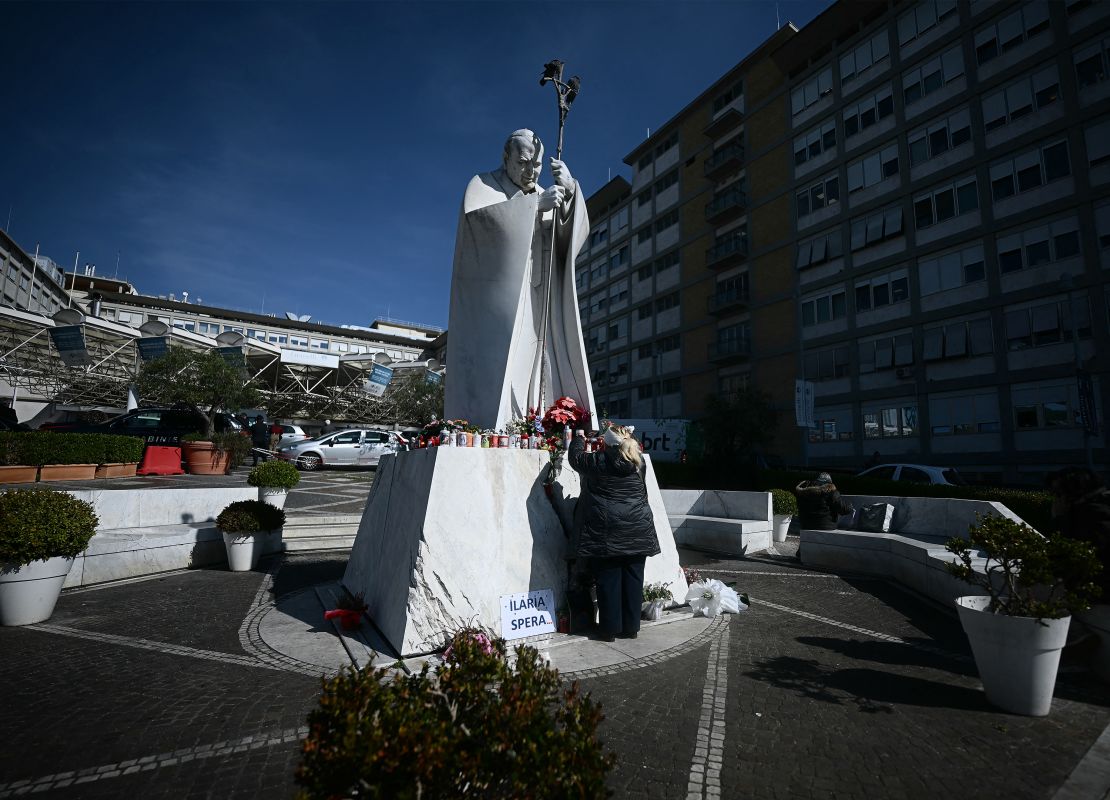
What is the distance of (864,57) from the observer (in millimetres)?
28078

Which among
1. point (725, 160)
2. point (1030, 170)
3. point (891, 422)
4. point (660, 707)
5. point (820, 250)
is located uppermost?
point (725, 160)

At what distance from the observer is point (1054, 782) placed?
110 inches

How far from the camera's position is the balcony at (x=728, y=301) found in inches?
1297

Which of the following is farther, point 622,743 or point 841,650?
point 841,650

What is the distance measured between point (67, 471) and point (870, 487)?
21.0m

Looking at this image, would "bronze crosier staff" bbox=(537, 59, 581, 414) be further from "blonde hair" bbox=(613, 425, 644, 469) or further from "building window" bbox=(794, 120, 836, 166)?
"building window" bbox=(794, 120, 836, 166)

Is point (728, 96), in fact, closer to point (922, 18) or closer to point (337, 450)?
point (922, 18)

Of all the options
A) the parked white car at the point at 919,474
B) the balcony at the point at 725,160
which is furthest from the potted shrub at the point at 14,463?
the balcony at the point at 725,160

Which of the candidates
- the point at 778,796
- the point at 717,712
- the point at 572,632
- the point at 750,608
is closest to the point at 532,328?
the point at 572,632

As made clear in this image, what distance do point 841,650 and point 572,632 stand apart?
240cm

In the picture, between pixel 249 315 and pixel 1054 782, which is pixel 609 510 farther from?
pixel 249 315

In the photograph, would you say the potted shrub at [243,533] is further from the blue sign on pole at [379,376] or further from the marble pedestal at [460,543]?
the blue sign on pole at [379,376]

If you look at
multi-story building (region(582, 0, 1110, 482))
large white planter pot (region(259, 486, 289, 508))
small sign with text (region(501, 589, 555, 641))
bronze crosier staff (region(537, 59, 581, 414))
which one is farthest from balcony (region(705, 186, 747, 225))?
small sign with text (region(501, 589, 555, 641))

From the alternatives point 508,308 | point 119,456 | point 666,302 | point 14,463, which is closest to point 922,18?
point 666,302
